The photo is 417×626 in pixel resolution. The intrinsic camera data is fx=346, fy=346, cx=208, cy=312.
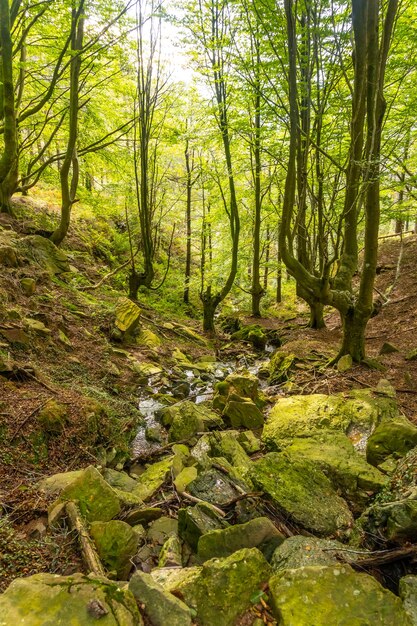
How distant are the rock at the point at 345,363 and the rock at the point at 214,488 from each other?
4.18 metres

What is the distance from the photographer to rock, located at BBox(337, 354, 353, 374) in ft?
21.9

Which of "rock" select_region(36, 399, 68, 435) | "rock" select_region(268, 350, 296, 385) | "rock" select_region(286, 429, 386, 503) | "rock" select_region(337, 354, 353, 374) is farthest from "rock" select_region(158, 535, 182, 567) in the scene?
"rock" select_region(268, 350, 296, 385)

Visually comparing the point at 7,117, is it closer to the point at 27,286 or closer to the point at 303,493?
the point at 27,286

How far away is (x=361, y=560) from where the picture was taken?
7.01 feet

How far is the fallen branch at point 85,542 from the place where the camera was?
2.14 meters

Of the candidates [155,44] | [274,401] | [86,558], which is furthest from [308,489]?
[155,44]

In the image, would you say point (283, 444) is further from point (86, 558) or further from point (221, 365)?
point (221, 365)

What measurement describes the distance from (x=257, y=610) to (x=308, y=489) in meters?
1.17

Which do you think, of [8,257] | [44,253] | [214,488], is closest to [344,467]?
[214,488]

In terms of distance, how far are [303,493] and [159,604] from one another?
1.48 meters

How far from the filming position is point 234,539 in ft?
7.75

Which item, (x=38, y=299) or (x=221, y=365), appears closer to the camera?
(x=38, y=299)

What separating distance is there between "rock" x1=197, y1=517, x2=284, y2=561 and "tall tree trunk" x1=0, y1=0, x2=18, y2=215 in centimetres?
878

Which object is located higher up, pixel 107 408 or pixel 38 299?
pixel 38 299
